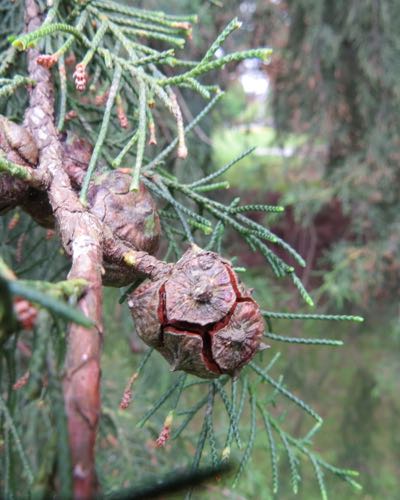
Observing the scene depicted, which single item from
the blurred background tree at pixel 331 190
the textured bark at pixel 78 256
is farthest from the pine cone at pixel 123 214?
the blurred background tree at pixel 331 190

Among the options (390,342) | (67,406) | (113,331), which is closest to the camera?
(67,406)

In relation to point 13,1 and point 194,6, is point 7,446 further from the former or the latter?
point 194,6

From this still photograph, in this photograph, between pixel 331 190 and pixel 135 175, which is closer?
pixel 135 175

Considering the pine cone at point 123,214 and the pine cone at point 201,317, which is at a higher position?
the pine cone at point 123,214

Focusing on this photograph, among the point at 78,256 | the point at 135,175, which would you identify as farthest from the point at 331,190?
the point at 78,256

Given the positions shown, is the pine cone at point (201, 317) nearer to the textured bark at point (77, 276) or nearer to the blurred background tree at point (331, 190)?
the textured bark at point (77, 276)

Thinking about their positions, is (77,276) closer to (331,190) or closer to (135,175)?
(135,175)

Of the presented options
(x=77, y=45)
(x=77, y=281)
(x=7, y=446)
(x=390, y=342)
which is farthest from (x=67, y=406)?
(x=390, y=342)

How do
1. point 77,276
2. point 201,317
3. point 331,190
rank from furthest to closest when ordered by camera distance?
point 331,190, point 201,317, point 77,276

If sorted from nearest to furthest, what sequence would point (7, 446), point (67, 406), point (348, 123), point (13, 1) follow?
1. point (67, 406)
2. point (7, 446)
3. point (13, 1)
4. point (348, 123)
